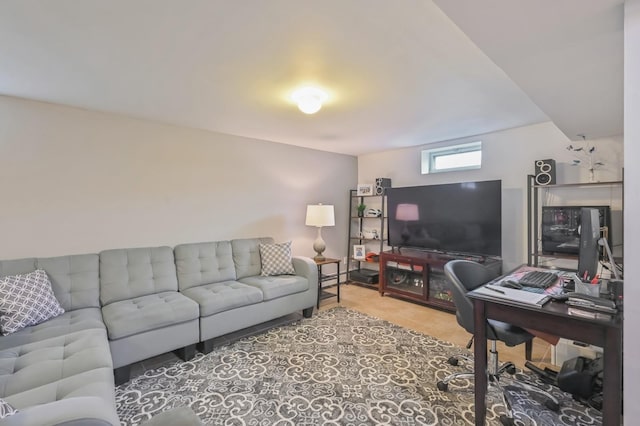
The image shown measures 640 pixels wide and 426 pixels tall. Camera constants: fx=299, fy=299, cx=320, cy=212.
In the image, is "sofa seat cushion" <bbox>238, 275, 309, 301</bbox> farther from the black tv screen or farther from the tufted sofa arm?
the black tv screen

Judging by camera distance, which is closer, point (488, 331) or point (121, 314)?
point (488, 331)

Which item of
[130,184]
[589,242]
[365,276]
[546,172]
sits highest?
[546,172]

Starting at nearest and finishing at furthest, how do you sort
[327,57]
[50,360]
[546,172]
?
[50,360], [327,57], [546,172]

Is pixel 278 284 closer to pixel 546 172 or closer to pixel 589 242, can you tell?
pixel 589 242

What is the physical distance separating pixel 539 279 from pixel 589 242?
415 mm

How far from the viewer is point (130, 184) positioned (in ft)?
10.4

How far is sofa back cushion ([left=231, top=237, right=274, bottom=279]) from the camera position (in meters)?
3.63

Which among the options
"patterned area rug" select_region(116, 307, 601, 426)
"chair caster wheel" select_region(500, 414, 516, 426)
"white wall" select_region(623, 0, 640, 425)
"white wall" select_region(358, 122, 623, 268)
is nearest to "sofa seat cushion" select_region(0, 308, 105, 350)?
"patterned area rug" select_region(116, 307, 601, 426)

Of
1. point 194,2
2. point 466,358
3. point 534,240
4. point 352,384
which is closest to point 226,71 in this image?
point 194,2

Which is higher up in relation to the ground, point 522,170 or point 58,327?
point 522,170

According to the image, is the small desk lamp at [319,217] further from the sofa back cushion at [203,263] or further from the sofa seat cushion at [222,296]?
the sofa seat cushion at [222,296]

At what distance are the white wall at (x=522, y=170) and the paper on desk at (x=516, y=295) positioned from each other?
2.09 metres

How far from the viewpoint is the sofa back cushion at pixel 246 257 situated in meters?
3.63

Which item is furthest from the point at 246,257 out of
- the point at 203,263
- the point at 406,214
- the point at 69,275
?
the point at 406,214
